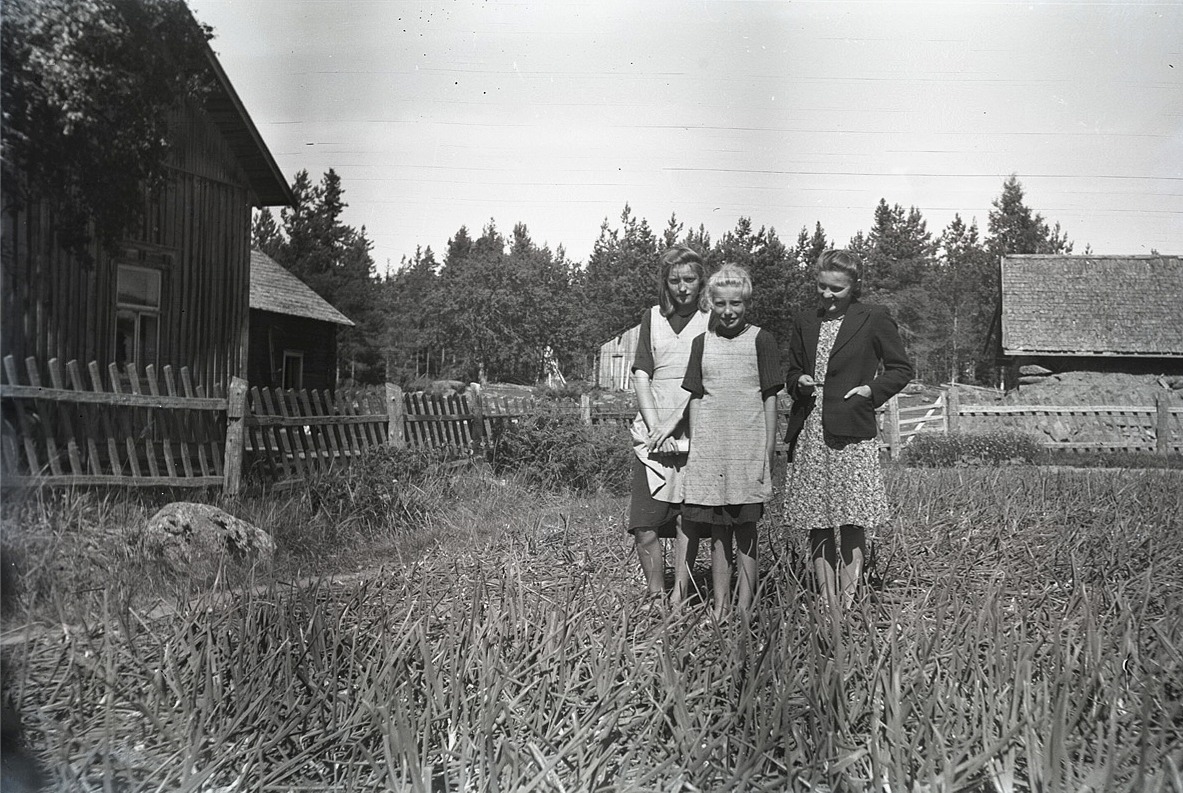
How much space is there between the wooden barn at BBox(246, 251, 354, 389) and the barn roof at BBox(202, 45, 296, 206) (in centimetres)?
849

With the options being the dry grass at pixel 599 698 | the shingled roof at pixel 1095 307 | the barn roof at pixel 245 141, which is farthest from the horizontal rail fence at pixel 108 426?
the shingled roof at pixel 1095 307

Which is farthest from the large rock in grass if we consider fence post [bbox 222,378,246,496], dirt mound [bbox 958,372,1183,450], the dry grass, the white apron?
dirt mound [bbox 958,372,1183,450]

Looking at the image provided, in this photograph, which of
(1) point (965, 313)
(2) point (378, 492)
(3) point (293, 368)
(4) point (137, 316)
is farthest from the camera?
(1) point (965, 313)

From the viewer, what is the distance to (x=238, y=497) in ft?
16.9

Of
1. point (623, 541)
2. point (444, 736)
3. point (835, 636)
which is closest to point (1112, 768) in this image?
point (835, 636)

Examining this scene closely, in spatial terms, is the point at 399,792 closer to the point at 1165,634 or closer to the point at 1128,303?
the point at 1165,634

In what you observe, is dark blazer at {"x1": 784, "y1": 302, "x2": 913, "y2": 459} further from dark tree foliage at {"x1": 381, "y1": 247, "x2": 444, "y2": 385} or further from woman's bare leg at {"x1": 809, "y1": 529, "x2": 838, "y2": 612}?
dark tree foliage at {"x1": 381, "y1": 247, "x2": 444, "y2": 385}

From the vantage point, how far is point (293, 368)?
600 inches

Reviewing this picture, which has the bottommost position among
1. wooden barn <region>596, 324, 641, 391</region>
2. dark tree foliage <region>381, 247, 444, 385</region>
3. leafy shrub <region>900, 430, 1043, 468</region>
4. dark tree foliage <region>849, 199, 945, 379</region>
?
leafy shrub <region>900, 430, 1043, 468</region>

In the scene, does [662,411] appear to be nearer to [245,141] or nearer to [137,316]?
[245,141]

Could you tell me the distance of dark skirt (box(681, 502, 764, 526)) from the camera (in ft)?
9.70

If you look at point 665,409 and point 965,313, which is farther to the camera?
point 965,313

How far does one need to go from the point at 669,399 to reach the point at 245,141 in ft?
8.11

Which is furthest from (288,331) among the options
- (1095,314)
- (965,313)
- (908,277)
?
(965,313)
